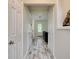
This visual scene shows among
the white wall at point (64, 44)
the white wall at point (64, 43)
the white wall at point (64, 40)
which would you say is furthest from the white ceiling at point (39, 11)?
the white wall at point (64, 44)

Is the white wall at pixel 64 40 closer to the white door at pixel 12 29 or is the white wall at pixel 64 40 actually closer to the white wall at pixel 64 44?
the white wall at pixel 64 44

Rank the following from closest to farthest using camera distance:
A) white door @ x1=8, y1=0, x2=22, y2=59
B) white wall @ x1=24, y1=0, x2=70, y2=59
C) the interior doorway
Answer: white door @ x1=8, y1=0, x2=22, y2=59 < white wall @ x1=24, y1=0, x2=70, y2=59 < the interior doorway

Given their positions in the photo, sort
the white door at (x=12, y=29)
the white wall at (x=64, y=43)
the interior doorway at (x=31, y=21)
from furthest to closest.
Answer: the interior doorway at (x=31, y=21), the white wall at (x=64, y=43), the white door at (x=12, y=29)

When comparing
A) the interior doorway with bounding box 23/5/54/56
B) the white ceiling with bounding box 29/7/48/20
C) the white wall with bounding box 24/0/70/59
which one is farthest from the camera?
the white ceiling with bounding box 29/7/48/20

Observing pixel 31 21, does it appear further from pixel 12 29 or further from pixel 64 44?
pixel 12 29

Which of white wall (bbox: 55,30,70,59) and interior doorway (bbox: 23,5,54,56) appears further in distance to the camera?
interior doorway (bbox: 23,5,54,56)

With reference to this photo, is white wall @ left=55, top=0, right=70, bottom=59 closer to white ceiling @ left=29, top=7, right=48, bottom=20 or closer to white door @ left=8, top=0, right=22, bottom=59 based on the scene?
white door @ left=8, top=0, right=22, bottom=59

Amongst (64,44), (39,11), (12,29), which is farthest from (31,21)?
(12,29)

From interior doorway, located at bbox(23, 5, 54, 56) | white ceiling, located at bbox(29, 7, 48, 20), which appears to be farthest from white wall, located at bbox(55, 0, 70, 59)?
white ceiling, located at bbox(29, 7, 48, 20)

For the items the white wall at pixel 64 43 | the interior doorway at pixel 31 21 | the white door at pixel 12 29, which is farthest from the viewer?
the interior doorway at pixel 31 21

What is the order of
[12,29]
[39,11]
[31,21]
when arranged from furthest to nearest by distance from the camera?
[31,21]
[39,11]
[12,29]
